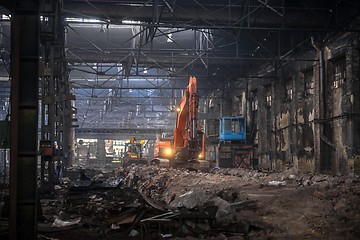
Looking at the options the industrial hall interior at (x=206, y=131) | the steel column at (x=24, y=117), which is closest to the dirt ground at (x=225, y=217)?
the industrial hall interior at (x=206, y=131)

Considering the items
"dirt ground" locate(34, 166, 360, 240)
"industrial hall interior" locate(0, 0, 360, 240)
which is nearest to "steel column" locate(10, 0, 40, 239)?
"industrial hall interior" locate(0, 0, 360, 240)

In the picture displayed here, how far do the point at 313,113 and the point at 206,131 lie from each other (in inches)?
675

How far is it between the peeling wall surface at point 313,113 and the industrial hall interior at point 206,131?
0.06m

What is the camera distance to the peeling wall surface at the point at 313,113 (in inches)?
650

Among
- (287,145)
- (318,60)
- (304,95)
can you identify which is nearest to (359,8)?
(318,60)

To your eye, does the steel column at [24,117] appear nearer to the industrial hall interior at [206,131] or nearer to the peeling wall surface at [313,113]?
the industrial hall interior at [206,131]

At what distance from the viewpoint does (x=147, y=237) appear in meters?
7.09

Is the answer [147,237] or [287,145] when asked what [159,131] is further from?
[147,237]

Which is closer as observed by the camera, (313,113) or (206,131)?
(313,113)

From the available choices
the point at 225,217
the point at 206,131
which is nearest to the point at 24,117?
the point at 225,217

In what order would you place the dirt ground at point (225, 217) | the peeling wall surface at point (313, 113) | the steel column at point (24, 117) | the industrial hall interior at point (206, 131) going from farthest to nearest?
the peeling wall surface at point (313, 113)
the dirt ground at point (225, 217)
the industrial hall interior at point (206, 131)
the steel column at point (24, 117)

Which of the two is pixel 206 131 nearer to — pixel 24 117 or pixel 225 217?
pixel 225 217

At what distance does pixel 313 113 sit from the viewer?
19.7 metres

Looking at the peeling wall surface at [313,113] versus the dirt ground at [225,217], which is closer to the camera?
the dirt ground at [225,217]
